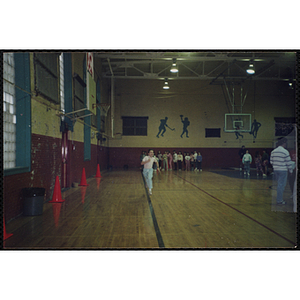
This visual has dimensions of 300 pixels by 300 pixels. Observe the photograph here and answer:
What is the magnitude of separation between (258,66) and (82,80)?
13.0 m

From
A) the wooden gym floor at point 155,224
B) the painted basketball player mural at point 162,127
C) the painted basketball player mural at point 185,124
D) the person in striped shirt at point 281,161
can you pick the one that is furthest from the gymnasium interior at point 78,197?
the painted basketball player mural at point 162,127

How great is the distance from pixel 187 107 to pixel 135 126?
4660 millimetres

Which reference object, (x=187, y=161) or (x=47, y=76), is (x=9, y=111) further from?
A: (x=187, y=161)

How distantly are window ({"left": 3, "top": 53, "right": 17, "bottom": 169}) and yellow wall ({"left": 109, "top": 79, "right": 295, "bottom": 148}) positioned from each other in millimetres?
16468

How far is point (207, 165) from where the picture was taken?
22.2 meters

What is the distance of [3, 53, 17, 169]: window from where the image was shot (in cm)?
541

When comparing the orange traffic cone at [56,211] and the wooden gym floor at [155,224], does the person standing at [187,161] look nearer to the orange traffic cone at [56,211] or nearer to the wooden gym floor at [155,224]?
the wooden gym floor at [155,224]

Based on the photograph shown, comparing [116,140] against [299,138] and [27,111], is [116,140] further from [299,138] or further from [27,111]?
[299,138]

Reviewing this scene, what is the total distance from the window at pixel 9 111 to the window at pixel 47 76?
678 millimetres

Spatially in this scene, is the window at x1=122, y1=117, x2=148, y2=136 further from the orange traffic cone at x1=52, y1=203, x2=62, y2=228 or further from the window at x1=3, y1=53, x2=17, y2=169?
the window at x1=3, y1=53, x2=17, y2=169

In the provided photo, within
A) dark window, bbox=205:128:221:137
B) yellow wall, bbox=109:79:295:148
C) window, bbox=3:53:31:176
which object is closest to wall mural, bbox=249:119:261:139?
yellow wall, bbox=109:79:295:148

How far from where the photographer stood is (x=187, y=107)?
22.3 metres

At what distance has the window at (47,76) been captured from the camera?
6410 millimetres

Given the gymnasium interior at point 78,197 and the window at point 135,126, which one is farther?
the window at point 135,126
